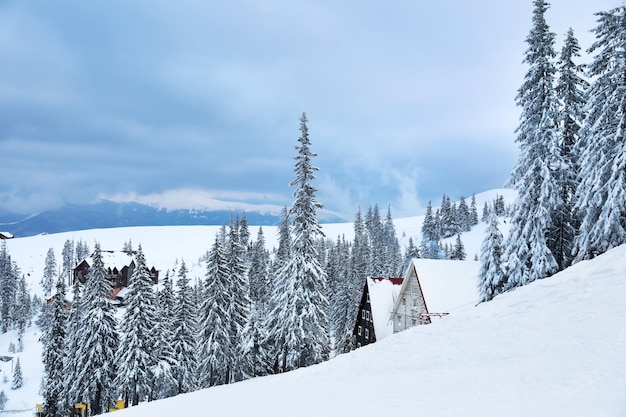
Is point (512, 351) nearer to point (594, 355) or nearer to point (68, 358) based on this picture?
point (594, 355)

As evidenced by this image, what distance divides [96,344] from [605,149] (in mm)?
42700

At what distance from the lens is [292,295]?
90.6 ft

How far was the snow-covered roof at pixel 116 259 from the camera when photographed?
102887 millimetres

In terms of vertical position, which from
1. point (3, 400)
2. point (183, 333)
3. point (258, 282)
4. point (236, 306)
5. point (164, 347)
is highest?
point (236, 306)

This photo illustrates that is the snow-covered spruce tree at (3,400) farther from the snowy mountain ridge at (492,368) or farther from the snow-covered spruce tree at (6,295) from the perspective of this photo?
the snowy mountain ridge at (492,368)

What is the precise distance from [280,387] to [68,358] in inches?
1440

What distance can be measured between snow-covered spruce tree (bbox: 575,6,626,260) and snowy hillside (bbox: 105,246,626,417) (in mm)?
2935

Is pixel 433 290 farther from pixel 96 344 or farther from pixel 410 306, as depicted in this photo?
pixel 96 344

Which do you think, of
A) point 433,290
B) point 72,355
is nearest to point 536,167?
point 433,290

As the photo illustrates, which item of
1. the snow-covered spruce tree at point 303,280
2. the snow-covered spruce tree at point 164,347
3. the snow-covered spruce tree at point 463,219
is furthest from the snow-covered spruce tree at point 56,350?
the snow-covered spruce tree at point 463,219

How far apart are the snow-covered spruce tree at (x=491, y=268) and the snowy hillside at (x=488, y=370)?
11297 mm

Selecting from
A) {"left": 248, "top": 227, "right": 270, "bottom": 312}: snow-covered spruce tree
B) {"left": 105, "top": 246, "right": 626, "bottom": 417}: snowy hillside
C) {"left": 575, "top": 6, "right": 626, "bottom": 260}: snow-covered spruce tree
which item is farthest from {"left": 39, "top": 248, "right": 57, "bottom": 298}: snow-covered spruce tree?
{"left": 575, "top": 6, "right": 626, "bottom": 260}: snow-covered spruce tree

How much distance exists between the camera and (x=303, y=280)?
1090 inches

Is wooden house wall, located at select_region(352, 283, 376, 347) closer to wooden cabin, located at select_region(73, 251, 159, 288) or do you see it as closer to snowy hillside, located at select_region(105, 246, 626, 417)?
snowy hillside, located at select_region(105, 246, 626, 417)
